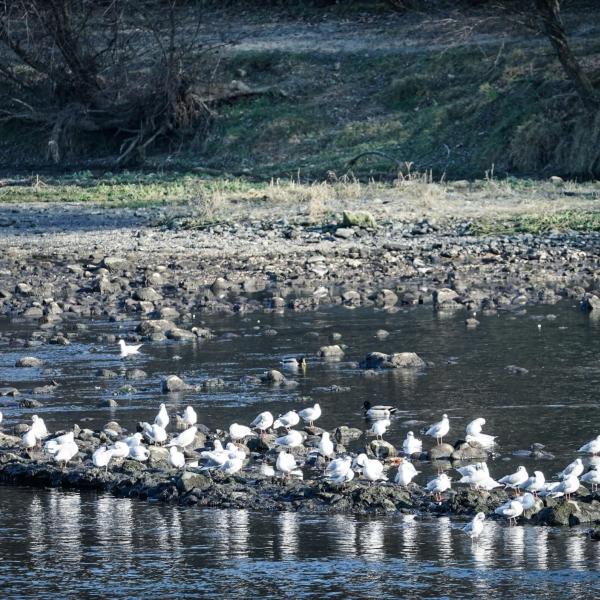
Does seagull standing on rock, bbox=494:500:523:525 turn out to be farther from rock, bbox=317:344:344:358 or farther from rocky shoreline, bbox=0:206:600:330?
rocky shoreline, bbox=0:206:600:330

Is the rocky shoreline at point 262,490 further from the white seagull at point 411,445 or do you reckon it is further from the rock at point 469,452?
the rock at point 469,452

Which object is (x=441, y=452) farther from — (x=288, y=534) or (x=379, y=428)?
(x=288, y=534)

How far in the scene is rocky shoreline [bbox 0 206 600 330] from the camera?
20000 millimetres

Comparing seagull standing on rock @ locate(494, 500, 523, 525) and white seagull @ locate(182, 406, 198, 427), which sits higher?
white seagull @ locate(182, 406, 198, 427)

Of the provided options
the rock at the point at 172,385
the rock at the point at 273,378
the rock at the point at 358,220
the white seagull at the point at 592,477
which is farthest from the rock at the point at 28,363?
the rock at the point at 358,220

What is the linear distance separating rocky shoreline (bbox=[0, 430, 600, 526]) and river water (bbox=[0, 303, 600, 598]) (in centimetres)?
17

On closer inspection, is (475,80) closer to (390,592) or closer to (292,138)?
(292,138)

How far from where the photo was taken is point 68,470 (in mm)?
12000

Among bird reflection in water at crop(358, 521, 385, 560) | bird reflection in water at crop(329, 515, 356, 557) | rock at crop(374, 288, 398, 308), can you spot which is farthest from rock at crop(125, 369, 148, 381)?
bird reflection in water at crop(358, 521, 385, 560)

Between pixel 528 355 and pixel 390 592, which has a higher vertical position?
pixel 528 355

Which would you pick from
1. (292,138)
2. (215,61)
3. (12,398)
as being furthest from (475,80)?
(12,398)

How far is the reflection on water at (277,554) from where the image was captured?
9.37 meters

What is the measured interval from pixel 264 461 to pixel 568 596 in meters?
3.85

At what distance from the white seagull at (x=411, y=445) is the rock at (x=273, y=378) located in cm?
320
